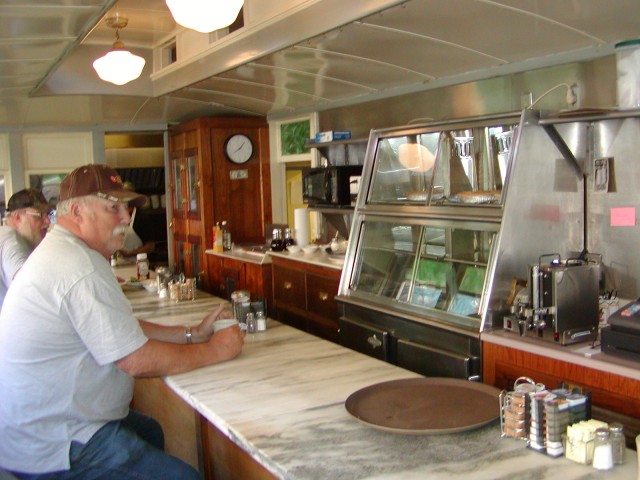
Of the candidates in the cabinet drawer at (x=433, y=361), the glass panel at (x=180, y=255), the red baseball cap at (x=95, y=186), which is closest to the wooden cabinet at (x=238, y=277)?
the glass panel at (x=180, y=255)

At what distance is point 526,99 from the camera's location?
13.6 feet

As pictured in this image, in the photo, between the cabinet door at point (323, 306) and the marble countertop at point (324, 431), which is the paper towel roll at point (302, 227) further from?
the marble countertop at point (324, 431)

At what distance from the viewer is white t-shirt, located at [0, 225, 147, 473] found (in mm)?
2262

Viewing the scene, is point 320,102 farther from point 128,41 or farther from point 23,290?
point 23,290

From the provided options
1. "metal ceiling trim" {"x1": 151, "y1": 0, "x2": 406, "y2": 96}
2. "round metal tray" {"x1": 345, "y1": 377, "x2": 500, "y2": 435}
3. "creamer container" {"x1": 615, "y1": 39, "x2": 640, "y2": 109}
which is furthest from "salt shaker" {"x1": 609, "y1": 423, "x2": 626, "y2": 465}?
"metal ceiling trim" {"x1": 151, "y1": 0, "x2": 406, "y2": 96}

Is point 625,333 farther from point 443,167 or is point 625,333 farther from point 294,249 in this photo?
point 294,249

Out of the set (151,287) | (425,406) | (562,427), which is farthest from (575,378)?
(151,287)

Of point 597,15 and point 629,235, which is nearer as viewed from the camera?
point 597,15

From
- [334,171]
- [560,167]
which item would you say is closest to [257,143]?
[334,171]

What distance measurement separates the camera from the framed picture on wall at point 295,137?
22.4 feet

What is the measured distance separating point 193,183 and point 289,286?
8.77ft

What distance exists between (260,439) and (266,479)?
2.16 ft

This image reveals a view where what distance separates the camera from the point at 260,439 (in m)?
1.91

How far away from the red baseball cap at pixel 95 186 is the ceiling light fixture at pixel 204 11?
102 cm
